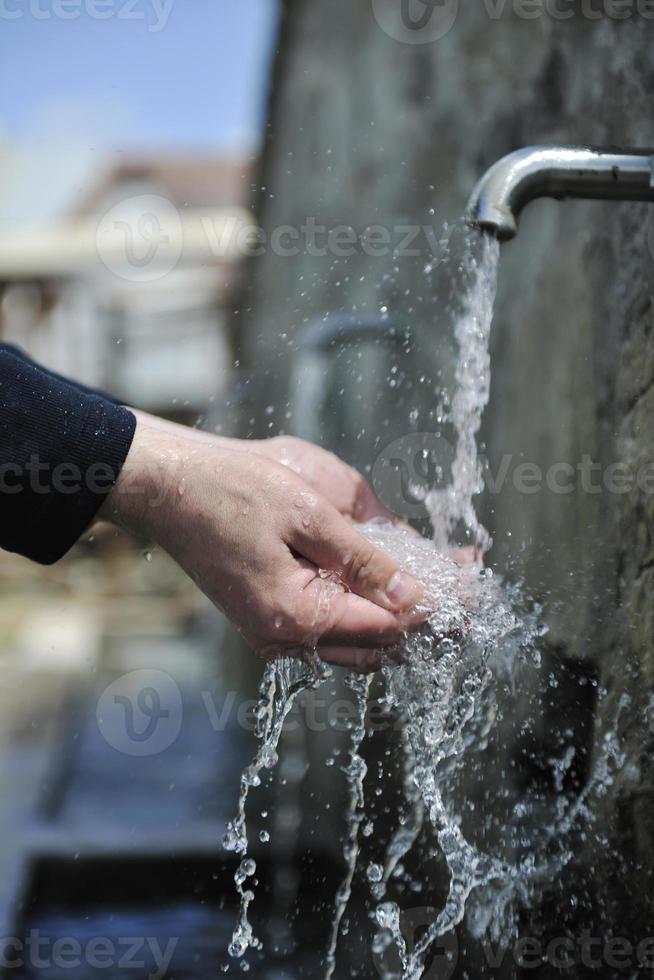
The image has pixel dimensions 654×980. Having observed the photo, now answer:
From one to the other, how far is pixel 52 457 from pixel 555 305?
1159 millimetres

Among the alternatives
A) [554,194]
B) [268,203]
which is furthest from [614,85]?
[268,203]

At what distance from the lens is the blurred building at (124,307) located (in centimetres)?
927

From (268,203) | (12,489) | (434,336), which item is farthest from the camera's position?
(268,203)

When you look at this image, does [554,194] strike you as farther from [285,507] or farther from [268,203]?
[268,203]

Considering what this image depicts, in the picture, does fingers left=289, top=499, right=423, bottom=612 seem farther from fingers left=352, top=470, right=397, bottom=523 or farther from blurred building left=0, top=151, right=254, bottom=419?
blurred building left=0, top=151, right=254, bottom=419

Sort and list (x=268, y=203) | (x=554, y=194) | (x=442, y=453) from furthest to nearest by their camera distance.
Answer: (x=268, y=203) → (x=442, y=453) → (x=554, y=194)

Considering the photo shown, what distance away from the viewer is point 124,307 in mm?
11281

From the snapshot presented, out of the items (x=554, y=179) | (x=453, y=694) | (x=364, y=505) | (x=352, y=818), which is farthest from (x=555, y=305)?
(x=352, y=818)

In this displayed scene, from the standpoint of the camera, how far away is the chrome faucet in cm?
130

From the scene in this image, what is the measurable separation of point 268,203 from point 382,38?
8.35 feet

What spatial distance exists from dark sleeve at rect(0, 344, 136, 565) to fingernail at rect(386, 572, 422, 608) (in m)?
0.40

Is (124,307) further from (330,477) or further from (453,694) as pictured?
(453,694)

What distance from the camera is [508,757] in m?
1.79

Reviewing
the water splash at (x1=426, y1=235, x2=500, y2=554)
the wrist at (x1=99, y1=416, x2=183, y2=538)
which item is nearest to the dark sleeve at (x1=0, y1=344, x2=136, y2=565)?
the wrist at (x1=99, y1=416, x2=183, y2=538)
